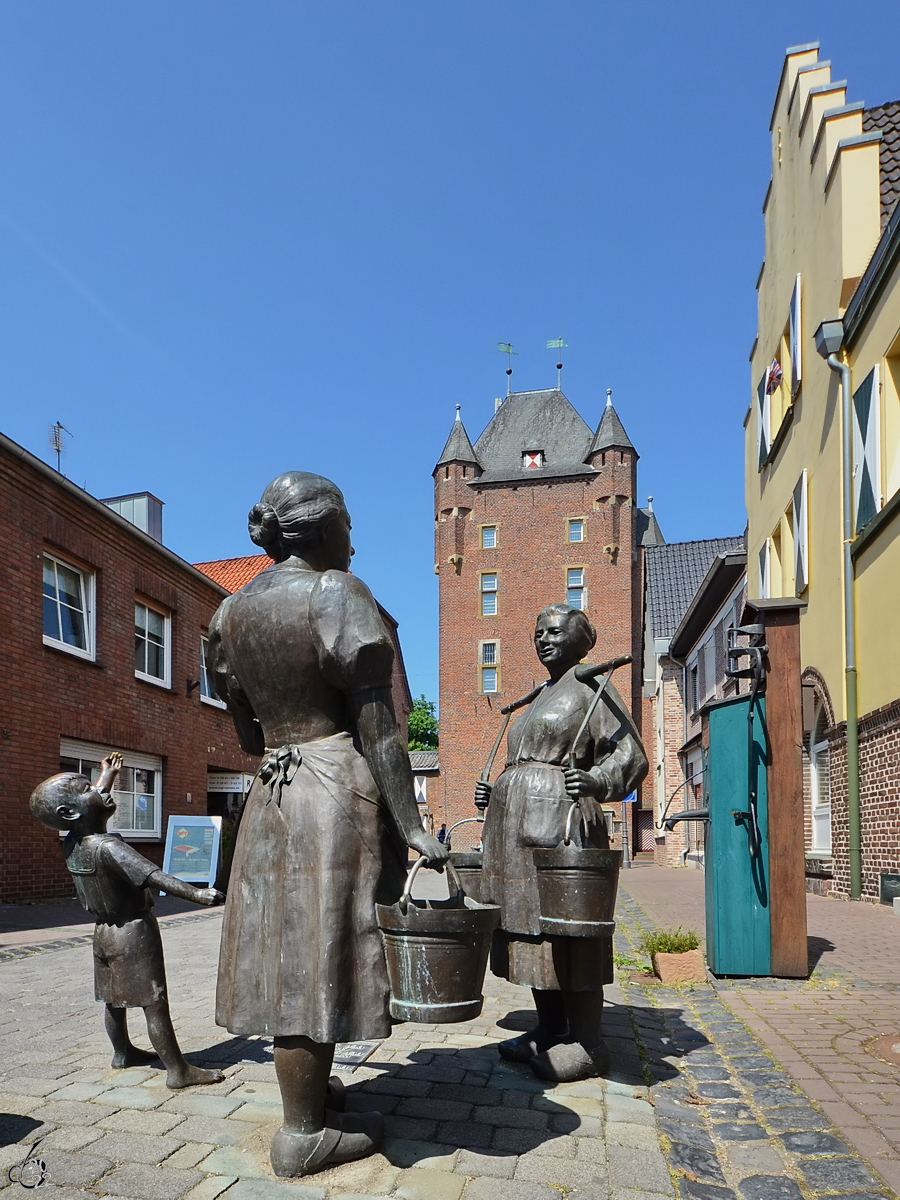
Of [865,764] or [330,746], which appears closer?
[330,746]

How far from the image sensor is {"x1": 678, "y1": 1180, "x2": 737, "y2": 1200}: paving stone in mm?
2863

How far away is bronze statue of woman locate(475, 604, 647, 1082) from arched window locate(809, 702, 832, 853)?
33.2 ft

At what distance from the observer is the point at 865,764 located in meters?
11.5

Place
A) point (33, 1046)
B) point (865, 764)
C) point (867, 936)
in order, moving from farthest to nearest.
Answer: point (865, 764)
point (867, 936)
point (33, 1046)

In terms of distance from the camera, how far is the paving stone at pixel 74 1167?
2941 millimetres

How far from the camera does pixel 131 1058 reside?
423cm

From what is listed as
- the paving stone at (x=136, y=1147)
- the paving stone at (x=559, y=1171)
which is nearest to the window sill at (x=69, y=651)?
the paving stone at (x=136, y=1147)

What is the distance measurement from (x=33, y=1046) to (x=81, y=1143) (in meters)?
1.66

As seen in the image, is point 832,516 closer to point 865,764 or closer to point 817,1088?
point 865,764

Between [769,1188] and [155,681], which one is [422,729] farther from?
[769,1188]

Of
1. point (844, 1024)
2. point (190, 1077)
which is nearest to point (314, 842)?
point (190, 1077)

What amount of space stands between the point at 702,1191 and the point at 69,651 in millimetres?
12108

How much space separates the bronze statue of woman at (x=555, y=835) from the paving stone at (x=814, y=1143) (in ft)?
2.82

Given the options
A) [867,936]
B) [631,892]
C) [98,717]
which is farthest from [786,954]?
[98,717]
